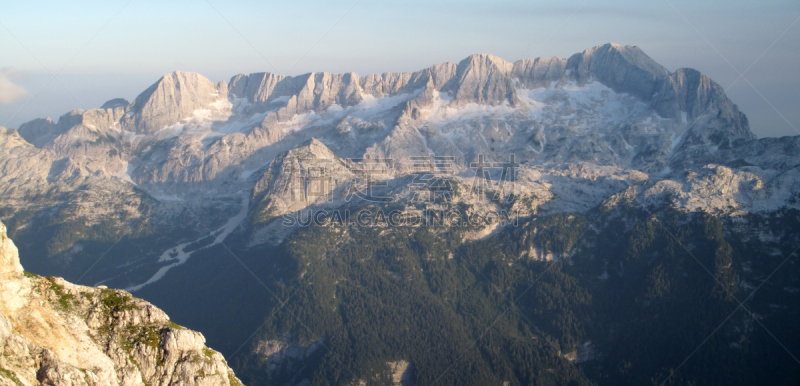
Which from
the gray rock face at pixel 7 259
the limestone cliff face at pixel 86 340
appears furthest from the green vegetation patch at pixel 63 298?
the gray rock face at pixel 7 259

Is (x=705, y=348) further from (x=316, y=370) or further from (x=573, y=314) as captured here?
(x=316, y=370)

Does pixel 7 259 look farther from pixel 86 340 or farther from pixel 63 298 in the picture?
pixel 86 340

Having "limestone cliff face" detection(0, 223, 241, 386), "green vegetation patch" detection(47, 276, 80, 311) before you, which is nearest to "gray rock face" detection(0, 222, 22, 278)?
"limestone cliff face" detection(0, 223, 241, 386)

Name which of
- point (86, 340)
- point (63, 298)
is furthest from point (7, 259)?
point (86, 340)

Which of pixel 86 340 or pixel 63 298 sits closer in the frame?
pixel 86 340

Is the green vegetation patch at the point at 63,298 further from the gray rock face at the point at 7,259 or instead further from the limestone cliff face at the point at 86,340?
the gray rock face at the point at 7,259

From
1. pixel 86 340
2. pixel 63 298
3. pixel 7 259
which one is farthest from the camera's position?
pixel 63 298

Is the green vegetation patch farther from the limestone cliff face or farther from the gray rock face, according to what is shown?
the gray rock face

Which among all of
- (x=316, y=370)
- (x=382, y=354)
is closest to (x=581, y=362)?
(x=382, y=354)

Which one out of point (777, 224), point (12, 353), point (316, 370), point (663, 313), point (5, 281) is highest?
point (5, 281)
